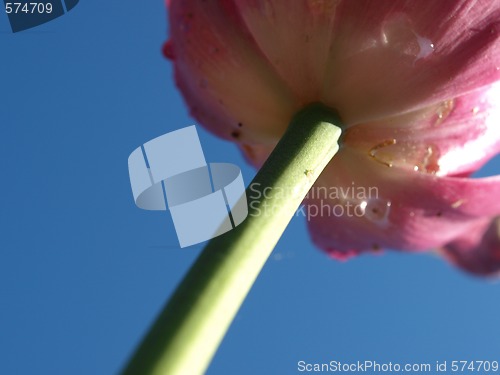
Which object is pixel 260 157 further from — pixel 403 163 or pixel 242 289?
pixel 242 289

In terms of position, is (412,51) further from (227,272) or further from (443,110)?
(227,272)

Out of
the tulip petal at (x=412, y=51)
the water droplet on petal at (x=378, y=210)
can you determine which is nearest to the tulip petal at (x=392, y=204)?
the water droplet on petal at (x=378, y=210)

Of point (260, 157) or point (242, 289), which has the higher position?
point (242, 289)

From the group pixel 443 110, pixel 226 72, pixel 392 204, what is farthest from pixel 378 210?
pixel 226 72

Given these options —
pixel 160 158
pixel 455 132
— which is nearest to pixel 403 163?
pixel 455 132

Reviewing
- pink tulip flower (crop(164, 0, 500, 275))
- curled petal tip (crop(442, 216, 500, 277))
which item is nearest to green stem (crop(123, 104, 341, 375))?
pink tulip flower (crop(164, 0, 500, 275))

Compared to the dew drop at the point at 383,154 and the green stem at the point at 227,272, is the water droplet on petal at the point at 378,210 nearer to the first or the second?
the dew drop at the point at 383,154
